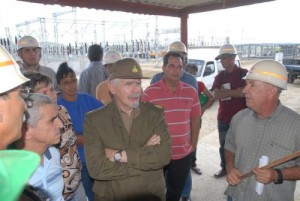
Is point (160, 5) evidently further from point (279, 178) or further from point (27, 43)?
point (279, 178)

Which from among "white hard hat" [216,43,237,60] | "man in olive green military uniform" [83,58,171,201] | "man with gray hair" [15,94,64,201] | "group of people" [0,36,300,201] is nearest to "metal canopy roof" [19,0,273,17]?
"white hard hat" [216,43,237,60]

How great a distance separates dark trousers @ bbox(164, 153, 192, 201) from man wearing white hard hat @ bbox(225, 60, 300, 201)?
104 centimetres

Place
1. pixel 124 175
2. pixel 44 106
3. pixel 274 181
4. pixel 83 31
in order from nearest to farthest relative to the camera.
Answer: pixel 44 106
pixel 274 181
pixel 124 175
pixel 83 31

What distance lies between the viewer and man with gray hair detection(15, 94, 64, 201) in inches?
68.0

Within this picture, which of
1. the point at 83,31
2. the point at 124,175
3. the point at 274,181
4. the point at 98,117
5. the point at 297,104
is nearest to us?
the point at 274,181

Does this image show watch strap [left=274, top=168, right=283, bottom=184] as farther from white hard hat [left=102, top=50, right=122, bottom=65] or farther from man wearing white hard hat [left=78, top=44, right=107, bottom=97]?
man wearing white hard hat [left=78, top=44, right=107, bottom=97]

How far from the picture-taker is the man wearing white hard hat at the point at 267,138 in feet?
6.57

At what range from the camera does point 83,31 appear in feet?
72.4

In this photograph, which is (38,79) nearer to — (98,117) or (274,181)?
(98,117)

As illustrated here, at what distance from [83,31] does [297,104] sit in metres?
17.4

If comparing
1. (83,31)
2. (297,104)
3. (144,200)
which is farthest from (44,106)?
(83,31)

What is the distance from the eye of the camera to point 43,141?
70.2 inches

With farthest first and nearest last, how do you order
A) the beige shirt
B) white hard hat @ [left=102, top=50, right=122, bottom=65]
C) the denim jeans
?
white hard hat @ [left=102, top=50, right=122, bottom=65] → the beige shirt → the denim jeans

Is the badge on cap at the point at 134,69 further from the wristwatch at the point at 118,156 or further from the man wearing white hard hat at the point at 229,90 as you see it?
the man wearing white hard hat at the point at 229,90
